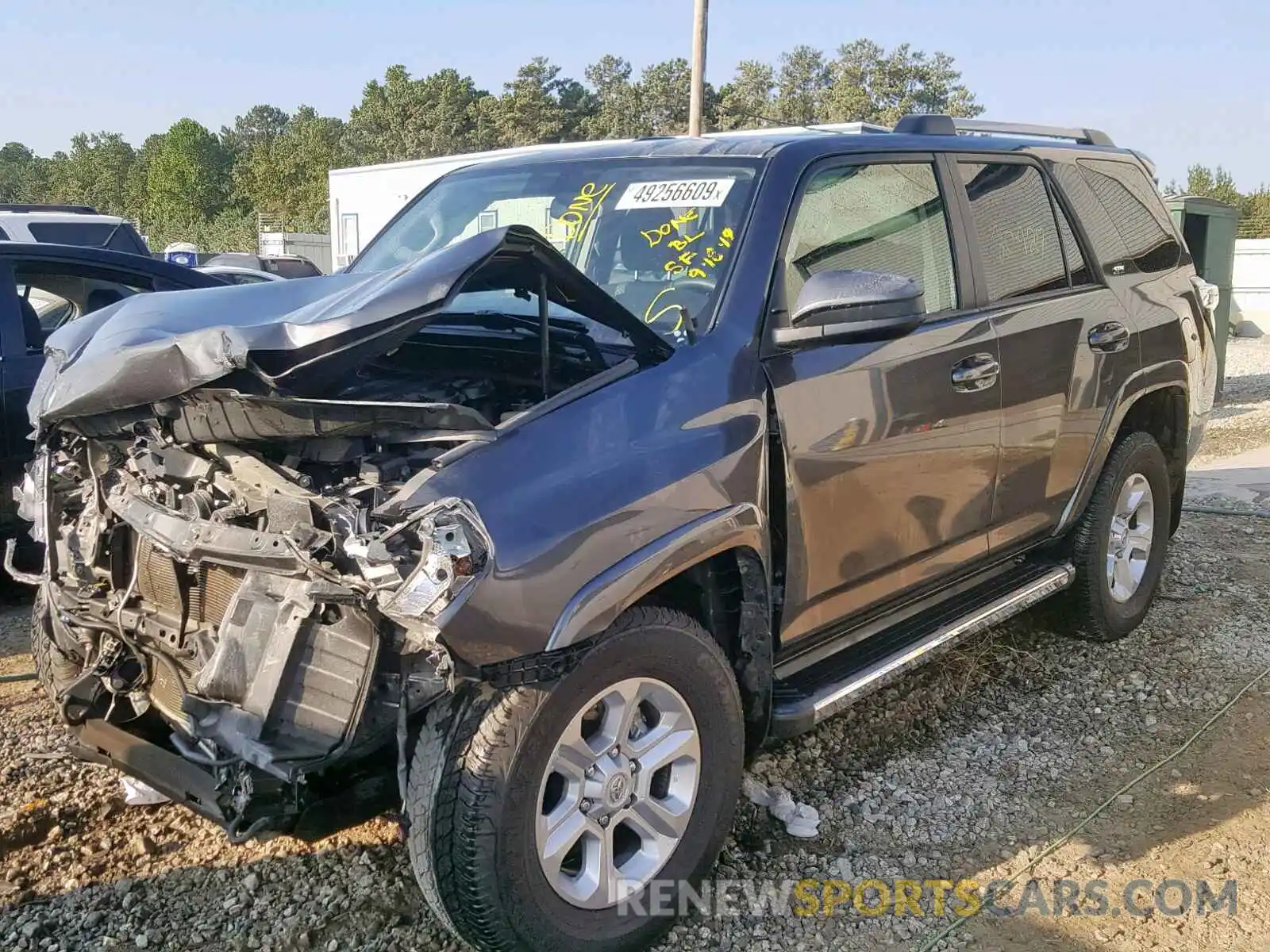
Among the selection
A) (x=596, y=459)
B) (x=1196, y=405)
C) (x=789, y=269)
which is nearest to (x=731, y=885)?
(x=596, y=459)

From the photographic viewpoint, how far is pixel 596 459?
2.57m

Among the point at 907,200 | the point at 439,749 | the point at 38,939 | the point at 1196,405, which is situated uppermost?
the point at 907,200

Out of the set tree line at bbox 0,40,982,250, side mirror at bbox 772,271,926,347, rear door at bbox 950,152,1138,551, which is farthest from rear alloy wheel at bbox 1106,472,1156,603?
tree line at bbox 0,40,982,250

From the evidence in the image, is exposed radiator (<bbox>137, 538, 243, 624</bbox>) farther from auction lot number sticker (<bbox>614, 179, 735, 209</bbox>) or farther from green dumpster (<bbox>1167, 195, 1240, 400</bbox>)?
green dumpster (<bbox>1167, 195, 1240, 400</bbox>)

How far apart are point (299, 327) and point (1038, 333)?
274 centimetres

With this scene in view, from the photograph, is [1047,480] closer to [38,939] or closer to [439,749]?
[439,749]

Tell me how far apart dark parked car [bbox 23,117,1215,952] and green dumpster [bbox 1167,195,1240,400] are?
32.5ft

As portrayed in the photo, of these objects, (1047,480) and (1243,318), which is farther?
(1243,318)

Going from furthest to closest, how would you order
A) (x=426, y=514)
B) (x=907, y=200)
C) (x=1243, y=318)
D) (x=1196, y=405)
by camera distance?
(x=1243, y=318)
(x=1196, y=405)
(x=907, y=200)
(x=426, y=514)

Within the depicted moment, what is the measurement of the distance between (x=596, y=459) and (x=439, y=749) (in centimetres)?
73

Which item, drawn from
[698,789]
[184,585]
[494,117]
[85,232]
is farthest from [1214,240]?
[494,117]

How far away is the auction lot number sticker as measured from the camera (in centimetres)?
331

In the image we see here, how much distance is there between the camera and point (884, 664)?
3.41 m

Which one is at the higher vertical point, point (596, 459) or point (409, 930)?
point (596, 459)
